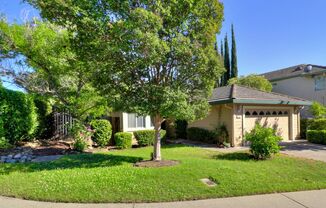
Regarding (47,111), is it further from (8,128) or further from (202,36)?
(202,36)

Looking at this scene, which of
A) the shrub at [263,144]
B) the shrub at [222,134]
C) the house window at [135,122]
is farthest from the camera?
the house window at [135,122]

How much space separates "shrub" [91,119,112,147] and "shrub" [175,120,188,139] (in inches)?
268

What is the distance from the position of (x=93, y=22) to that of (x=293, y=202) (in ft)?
23.8

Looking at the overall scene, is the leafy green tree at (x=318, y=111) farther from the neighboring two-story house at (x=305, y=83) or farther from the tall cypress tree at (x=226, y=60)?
the tall cypress tree at (x=226, y=60)

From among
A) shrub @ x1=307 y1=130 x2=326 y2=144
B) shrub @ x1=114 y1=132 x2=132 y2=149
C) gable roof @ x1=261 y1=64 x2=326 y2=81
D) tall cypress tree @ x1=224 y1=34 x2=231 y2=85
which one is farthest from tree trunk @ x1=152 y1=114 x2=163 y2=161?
tall cypress tree @ x1=224 y1=34 x2=231 y2=85

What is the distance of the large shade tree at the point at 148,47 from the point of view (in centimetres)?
799

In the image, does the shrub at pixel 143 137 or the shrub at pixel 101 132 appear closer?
the shrub at pixel 101 132

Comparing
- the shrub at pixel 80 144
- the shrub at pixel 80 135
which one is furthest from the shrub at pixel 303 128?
the shrub at pixel 80 144

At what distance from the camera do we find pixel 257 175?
7438mm

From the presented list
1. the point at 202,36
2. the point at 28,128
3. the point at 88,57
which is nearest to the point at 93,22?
the point at 88,57

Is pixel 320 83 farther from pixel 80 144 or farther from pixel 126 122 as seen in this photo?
pixel 80 144

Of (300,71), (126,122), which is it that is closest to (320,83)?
(300,71)

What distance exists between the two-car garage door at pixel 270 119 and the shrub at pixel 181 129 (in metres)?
5.53

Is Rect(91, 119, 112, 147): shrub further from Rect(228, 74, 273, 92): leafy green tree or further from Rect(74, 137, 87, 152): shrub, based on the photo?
Rect(228, 74, 273, 92): leafy green tree
